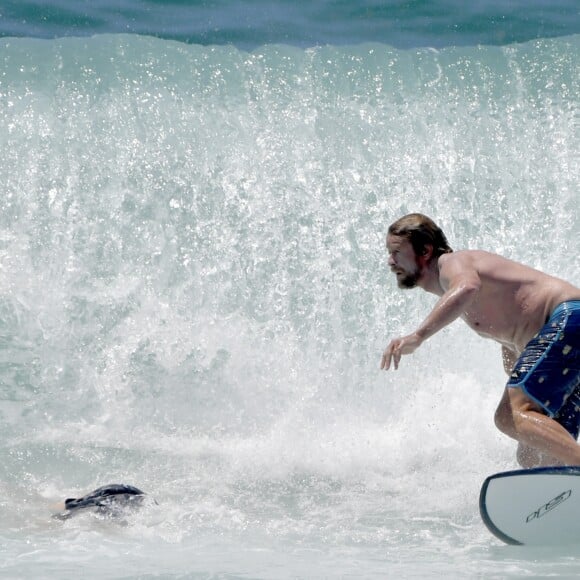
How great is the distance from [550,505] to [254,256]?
399cm

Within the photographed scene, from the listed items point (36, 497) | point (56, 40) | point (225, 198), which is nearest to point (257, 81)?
point (225, 198)

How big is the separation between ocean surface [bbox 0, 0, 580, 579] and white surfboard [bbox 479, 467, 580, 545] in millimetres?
182

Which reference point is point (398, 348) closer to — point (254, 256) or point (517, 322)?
point (517, 322)

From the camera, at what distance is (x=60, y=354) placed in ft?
23.8

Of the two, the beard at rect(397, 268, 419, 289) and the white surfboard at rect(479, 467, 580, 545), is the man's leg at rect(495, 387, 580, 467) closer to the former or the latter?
the white surfboard at rect(479, 467, 580, 545)

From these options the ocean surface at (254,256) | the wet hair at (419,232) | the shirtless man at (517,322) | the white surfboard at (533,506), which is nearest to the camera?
the white surfboard at (533,506)

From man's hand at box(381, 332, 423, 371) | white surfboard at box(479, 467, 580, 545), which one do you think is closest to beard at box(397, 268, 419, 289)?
man's hand at box(381, 332, 423, 371)

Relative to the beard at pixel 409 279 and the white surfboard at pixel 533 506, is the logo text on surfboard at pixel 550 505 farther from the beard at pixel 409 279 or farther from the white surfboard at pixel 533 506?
the beard at pixel 409 279

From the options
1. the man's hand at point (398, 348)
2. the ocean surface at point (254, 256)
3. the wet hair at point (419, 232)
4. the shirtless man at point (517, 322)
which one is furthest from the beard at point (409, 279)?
the ocean surface at point (254, 256)

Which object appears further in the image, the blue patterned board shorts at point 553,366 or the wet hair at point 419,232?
the wet hair at point 419,232

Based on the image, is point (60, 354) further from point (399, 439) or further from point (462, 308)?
point (462, 308)

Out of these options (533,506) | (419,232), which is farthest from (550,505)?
(419,232)

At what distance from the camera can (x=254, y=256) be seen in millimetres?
7797

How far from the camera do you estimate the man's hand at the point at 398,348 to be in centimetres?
420
